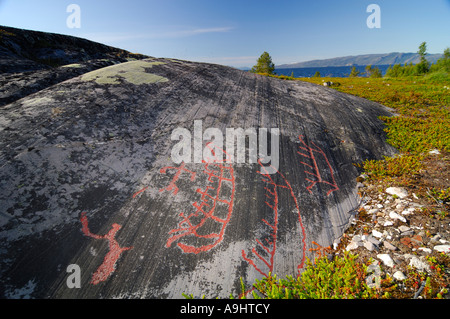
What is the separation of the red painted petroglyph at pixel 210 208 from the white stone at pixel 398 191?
4.14 meters

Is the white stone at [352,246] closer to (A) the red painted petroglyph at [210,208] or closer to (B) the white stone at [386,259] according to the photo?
(B) the white stone at [386,259]

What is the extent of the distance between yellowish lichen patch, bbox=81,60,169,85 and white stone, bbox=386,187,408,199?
25.2 feet

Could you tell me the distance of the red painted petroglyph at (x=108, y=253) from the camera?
3031mm

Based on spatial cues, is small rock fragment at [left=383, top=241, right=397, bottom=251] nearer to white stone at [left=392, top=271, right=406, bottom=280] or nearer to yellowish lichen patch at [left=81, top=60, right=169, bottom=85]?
white stone at [left=392, top=271, right=406, bottom=280]

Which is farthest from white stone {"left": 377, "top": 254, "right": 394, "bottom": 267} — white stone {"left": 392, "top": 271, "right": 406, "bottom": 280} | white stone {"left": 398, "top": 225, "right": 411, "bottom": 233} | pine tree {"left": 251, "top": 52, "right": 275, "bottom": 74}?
pine tree {"left": 251, "top": 52, "right": 275, "bottom": 74}

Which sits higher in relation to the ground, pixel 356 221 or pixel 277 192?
pixel 277 192

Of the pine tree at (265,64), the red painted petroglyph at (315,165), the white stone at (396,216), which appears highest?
the pine tree at (265,64)

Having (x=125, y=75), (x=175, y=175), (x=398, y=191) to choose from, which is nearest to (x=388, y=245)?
(x=398, y=191)

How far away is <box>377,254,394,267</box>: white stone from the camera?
331 centimetres

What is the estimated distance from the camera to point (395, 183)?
17.6 ft

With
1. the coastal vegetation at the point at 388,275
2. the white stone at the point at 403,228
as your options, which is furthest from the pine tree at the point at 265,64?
the white stone at the point at 403,228
